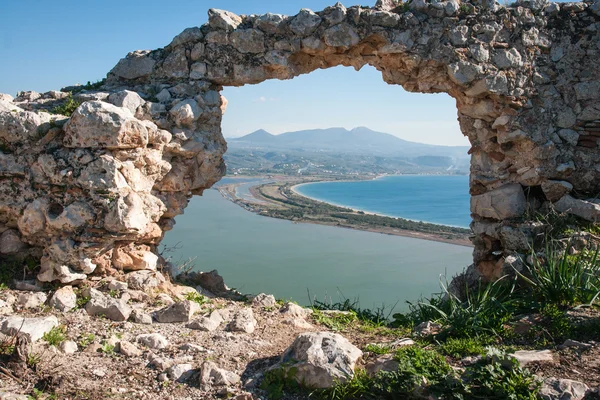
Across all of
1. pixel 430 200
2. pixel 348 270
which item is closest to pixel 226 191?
pixel 430 200

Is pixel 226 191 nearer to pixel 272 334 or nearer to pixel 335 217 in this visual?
pixel 335 217

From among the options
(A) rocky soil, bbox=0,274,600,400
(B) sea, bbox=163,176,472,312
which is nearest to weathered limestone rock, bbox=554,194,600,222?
(B) sea, bbox=163,176,472,312

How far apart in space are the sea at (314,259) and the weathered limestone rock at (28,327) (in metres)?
3.34

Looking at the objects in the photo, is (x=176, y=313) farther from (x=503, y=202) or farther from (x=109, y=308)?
(x=503, y=202)

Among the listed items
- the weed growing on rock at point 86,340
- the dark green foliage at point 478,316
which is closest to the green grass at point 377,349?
the dark green foliage at point 478,316

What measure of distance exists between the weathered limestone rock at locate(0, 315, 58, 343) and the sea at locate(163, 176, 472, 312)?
11.0 ft

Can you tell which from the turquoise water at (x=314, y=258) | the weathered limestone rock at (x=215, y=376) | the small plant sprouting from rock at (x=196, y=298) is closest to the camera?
the weathered limestone rock at (x=215, y=376)

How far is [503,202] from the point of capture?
6676 millimetres

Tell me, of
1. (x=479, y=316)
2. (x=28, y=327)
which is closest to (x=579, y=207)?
(x=479, y=316)

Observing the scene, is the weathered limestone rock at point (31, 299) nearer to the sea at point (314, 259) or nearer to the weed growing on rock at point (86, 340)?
the weed growing on rock at point (86, 340)

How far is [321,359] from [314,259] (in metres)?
13.4

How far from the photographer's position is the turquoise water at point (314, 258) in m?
12.0

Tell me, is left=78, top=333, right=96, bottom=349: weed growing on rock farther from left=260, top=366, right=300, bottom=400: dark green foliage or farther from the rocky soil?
left=260, top=366, right=300, bottom=400: dark green foliage

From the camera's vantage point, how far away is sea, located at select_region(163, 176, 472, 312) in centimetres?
1175
